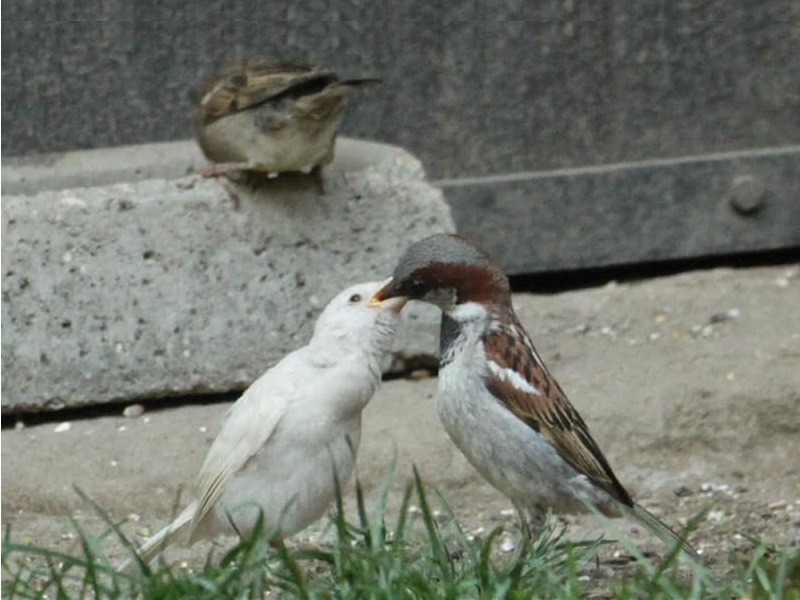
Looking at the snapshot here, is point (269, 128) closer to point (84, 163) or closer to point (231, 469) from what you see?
point (84, 163)

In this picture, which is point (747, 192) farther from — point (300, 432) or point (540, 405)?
point (300, 432)

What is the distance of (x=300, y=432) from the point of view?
4.38 metres

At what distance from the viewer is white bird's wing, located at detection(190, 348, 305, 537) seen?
4402 mm

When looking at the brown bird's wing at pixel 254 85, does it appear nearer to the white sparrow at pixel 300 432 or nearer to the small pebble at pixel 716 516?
the white sparrow at pixel 300 432

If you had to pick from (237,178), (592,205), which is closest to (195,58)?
(237,178)

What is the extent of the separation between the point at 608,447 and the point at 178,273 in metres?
1.55

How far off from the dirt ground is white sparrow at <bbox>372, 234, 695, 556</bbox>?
1.74 ft

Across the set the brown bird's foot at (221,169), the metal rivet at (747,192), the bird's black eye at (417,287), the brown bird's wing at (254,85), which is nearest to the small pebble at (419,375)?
the brown bird's foot at (221,169)

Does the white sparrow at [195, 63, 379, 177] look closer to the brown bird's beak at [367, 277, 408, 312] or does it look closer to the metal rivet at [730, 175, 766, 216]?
the brown bird's beak at [367, 277, 408, 312]

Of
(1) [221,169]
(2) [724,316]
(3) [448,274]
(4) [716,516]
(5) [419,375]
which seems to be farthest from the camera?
(2) [724,316]

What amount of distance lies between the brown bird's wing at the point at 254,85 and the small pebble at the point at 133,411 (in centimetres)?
103

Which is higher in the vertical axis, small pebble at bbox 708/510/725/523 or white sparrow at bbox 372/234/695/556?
white sparrow at bbox 372/234/695/556

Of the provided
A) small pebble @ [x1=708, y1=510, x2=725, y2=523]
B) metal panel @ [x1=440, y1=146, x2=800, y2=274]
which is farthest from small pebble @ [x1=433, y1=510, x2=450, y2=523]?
metal panel @ [x1=440, y1=146, x2=800, y2=274]

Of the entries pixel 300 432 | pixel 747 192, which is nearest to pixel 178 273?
pixel 300 432
